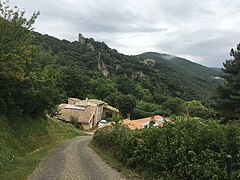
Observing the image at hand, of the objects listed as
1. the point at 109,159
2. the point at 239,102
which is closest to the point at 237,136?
the point at 109,159

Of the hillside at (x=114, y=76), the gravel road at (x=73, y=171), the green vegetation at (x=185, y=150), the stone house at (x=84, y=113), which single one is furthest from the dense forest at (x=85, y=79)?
the stone house at (x=84, y=113)

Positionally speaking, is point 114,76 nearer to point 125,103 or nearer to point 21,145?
point 125,103

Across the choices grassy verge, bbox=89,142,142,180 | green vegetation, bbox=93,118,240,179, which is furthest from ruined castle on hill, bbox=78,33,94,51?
green vegetation, bbox=93,118,240,179

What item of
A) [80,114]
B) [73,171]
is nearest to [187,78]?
[80,114]

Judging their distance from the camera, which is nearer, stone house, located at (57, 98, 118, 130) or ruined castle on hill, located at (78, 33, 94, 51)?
stone house, located at (57, 98, 118, 130)

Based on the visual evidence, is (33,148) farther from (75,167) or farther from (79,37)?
(79,37)

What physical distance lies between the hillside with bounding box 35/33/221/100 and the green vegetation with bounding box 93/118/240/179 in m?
59.4

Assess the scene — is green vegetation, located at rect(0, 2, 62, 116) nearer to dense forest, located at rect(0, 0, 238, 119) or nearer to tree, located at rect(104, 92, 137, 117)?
dense forest, located at rect(0, 0, 238, 119)

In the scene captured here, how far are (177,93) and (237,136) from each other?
96785 millimetres

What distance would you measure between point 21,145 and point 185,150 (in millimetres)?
11336

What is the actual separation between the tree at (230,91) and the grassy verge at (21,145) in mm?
16219

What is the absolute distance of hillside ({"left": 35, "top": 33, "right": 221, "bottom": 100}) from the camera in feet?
292

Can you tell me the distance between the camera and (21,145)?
59.1 ft

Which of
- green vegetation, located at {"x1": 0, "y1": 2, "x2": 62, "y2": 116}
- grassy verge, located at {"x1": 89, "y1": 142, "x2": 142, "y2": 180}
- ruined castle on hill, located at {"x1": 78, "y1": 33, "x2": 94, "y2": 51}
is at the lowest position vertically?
grassy verge, located at {"x1": 89, "y1": 142, "x2": 142, "y2": 180}
